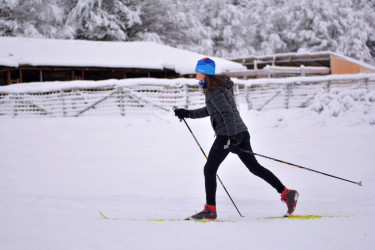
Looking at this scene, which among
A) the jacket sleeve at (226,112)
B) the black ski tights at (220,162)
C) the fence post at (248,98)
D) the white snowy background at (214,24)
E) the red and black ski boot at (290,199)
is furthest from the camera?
the white snowy background at (214,24)

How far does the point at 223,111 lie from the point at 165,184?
2744 mm

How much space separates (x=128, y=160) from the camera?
8414 millimetres

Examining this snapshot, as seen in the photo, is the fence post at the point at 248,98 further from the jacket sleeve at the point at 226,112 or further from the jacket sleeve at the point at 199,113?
the jacket sleeve at the point at 226,112

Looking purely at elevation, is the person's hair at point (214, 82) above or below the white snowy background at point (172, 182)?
above

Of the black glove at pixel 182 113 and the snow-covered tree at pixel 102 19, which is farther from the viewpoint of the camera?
the snow-covered tree at pixel 102 19

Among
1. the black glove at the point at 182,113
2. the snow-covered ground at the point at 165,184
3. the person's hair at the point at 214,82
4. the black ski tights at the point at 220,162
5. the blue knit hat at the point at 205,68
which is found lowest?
the snow-covered ground at the point at 165,184

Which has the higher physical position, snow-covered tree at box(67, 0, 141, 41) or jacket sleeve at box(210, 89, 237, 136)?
snow-covered tree at box(67, 0, 141, 41)

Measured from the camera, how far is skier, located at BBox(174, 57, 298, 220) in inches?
165

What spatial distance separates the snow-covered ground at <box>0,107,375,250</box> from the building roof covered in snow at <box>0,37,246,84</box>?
7075 mm

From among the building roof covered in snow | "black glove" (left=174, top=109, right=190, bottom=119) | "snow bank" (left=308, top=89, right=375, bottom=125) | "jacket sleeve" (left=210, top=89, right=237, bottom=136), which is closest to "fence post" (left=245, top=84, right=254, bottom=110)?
"snow bank" (left=308, top=89, right=375, bottom=125)

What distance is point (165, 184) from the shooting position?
6590mm

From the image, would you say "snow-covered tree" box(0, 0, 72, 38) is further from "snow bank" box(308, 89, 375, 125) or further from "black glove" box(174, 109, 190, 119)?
"black glove" box(174, 109, 190, 119)

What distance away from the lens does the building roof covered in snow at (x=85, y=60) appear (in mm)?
19062

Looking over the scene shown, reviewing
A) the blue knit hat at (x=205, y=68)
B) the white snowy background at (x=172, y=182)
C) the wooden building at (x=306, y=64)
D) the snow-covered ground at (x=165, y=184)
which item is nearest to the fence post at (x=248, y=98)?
the white snowy background at (x=172, y=182)
